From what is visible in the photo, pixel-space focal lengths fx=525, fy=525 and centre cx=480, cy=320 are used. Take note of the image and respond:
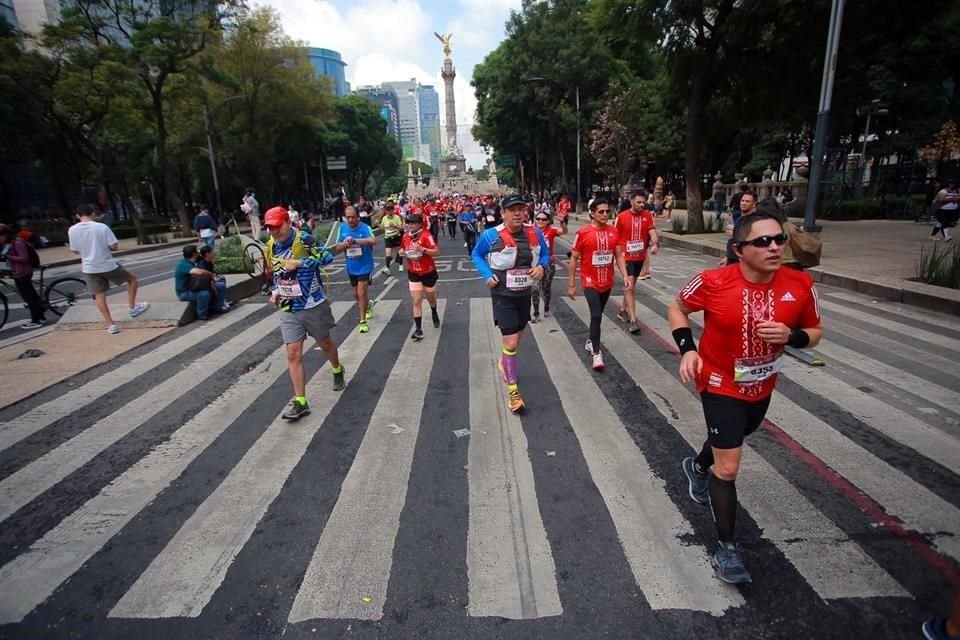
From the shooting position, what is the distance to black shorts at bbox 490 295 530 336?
5086 mm

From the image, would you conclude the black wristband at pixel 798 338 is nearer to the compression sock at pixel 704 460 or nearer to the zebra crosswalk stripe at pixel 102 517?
the compression sock at pixel 704 460

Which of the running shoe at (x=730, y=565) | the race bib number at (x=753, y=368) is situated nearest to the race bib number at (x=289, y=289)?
the race bib number at (x=753, y=368)

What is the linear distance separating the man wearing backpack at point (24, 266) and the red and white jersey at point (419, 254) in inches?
281

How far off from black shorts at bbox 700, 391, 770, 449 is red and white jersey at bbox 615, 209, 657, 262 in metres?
5.32

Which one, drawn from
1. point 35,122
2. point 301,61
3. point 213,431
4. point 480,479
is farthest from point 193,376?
point 301,61

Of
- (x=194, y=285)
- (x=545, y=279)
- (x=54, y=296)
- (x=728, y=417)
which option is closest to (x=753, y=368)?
(x=728, y=417)

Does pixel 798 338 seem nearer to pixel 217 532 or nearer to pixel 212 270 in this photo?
pixel 217 532

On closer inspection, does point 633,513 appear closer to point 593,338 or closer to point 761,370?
point 761,370

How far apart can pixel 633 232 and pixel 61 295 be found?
12314 millimetres

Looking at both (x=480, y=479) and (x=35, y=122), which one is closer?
(x=480, y=479)

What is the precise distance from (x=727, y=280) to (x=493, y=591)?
81.8 inches

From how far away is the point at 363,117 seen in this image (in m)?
69.1

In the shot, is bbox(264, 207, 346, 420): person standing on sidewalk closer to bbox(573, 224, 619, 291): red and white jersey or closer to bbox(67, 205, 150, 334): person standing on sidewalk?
bbox(573, 224, 619, 291): red and white jersey

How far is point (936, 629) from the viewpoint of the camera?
2.35m
